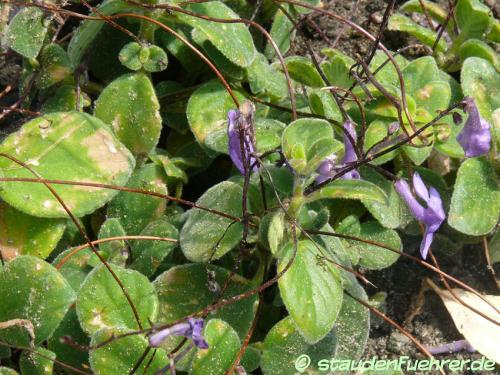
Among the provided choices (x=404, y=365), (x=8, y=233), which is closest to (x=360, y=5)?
(x=404, y=365)

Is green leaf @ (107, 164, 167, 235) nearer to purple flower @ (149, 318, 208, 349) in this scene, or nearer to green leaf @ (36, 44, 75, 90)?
green leaf @ (36, 44, 75, 90)

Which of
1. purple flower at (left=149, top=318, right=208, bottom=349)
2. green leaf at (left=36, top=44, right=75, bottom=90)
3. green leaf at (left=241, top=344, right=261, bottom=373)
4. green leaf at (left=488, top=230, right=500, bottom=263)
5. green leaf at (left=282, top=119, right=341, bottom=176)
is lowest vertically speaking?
green leaf at (left=241, top=344, right=261, bottom=373)

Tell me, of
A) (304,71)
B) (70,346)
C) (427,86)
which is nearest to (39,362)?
(70,346)

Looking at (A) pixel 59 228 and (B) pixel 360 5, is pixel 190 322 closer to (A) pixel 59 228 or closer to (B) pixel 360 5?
(A) pixel 59 228

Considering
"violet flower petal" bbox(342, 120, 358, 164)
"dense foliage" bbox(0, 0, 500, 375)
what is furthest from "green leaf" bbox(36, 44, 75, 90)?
"violet flower petal" bbox(342, 120, 358, 164)

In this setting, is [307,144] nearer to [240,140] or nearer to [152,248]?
[240,140]

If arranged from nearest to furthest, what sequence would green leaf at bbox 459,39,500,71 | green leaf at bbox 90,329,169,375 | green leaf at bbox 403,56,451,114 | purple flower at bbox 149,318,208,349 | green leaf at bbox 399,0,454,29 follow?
purple flower at bbox 149,318,208,349 → green leaf at bbox 90,329,169,375 → green leaf at bbox 403,56,451,114 → green leaf at bbox 459,39,500,71 → green leaf at bbox 399,0,454,29

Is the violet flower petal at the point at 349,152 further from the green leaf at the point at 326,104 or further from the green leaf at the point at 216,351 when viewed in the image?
the green leaf at the point at 216,351
